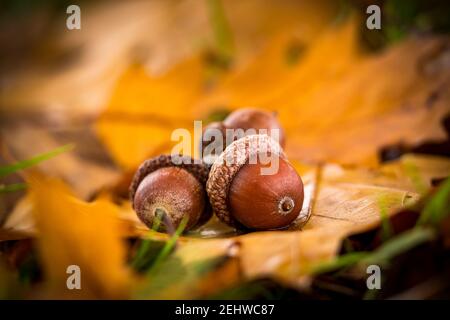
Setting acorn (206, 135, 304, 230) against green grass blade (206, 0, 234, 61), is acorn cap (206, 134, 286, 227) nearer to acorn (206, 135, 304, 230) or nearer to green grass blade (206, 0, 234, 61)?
acorn (206, 135, 304, 230)

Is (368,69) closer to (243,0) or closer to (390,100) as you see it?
(390,100)

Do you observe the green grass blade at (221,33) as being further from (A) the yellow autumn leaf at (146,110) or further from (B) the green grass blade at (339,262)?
(B) the green grass blade at (339,262)

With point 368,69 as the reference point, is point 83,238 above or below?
below

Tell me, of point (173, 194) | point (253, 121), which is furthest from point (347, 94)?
point (173, 194)

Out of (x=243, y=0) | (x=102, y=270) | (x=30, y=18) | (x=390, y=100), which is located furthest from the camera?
(x=30, y=18)

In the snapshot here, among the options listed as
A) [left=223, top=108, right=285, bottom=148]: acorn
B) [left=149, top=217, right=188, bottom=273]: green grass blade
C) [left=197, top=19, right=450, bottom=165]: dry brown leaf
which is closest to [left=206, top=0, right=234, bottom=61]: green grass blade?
[left=197, top=19, right=450, bottom=165]: dry brown leaf

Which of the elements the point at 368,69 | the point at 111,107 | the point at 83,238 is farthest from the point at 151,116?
the point at 83,238

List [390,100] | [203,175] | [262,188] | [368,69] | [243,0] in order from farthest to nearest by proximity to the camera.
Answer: [243,0]
[368,69]
[390,100]
[203,175]
[262,188]
